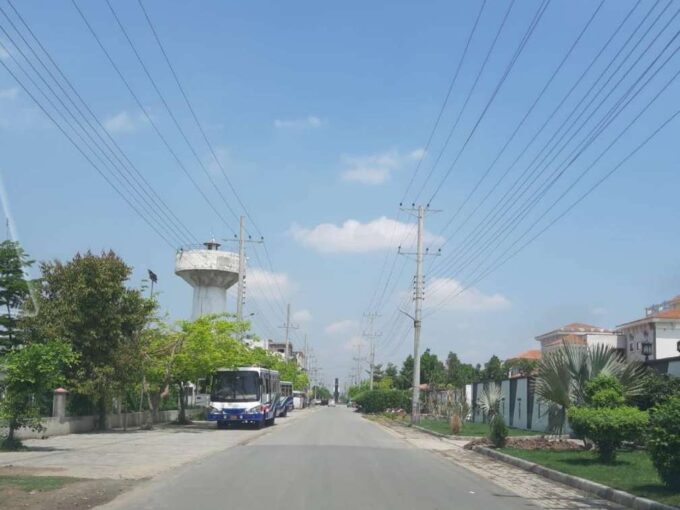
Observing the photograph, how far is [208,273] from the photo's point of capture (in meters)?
62.0

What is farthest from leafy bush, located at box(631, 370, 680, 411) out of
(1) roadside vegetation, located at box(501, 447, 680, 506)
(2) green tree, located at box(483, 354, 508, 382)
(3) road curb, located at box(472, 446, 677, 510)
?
(2) green tree, located at box(483, 354, 508, 382)

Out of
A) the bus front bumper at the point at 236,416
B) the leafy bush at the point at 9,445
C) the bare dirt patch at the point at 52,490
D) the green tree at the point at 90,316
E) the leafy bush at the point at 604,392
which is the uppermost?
the green tree at the point at 90,316

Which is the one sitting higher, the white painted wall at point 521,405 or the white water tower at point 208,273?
the white water tower at point 208,273

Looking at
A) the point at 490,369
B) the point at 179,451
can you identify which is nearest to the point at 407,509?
the point at 179,451

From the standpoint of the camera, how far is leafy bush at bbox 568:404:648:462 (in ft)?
57.6

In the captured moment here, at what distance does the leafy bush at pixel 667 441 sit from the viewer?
12523 millimetres

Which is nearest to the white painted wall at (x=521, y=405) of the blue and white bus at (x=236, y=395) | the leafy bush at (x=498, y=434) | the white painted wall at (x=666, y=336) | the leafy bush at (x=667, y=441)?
the leafy bush at (x=498, y=434)

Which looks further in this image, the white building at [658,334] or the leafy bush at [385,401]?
the leafy bush at [385,401]

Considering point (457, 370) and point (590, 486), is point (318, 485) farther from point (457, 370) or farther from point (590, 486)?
point (457, 370)

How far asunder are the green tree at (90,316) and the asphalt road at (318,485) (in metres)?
9.65

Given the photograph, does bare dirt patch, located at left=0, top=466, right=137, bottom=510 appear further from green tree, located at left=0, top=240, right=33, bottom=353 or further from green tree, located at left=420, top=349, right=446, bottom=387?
green tree, located at left=420, top=349, right=446, bottom=387

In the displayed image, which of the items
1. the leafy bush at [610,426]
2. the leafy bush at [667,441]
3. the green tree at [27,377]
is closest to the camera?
the leafy bush at [667,441]

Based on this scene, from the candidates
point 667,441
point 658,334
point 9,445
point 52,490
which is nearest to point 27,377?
point 9,445

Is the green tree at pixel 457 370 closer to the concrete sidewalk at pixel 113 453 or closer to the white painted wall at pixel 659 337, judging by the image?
the white painted wall at pixel 659 337
